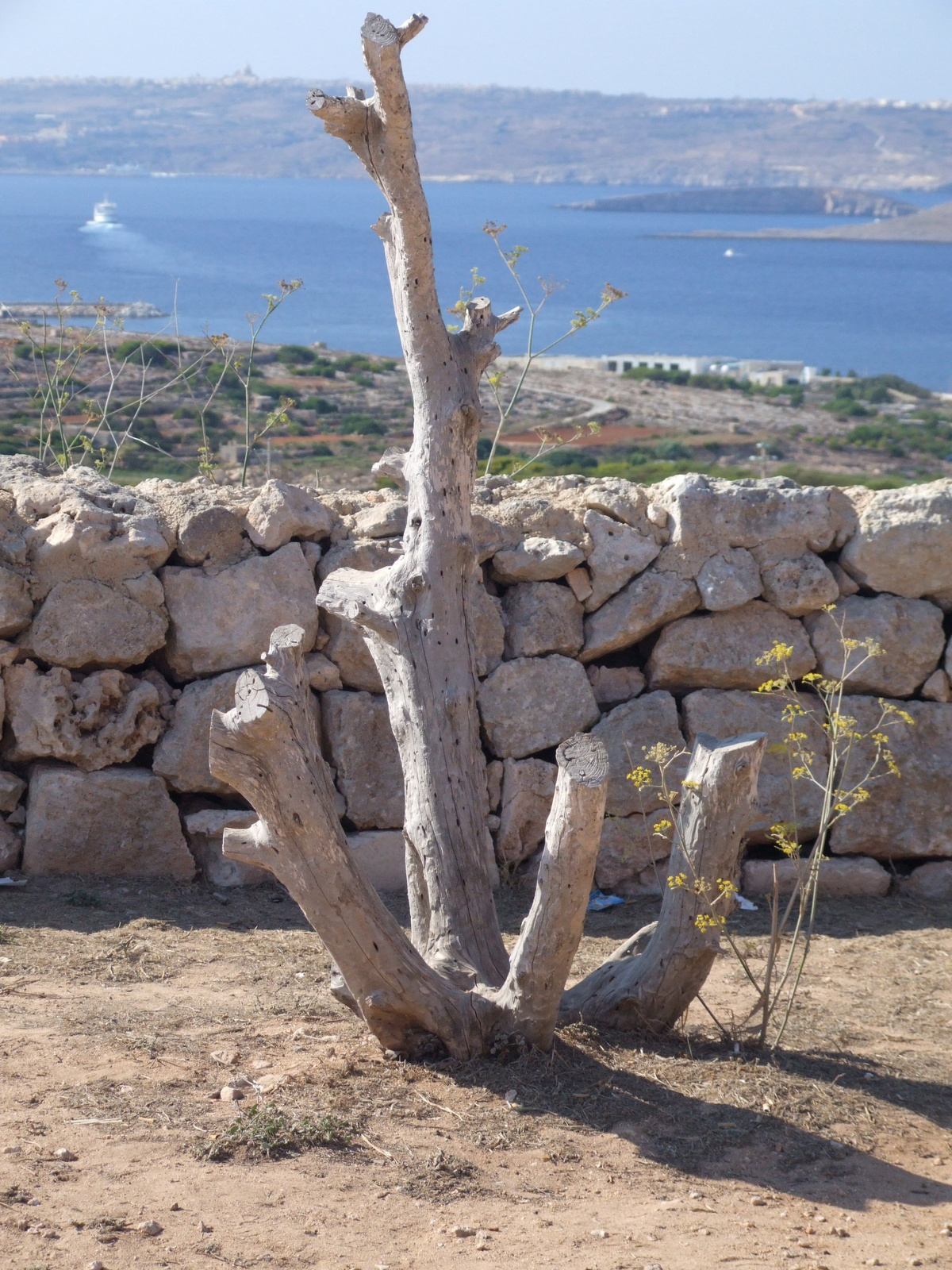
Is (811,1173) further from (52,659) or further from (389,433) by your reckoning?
(389,433)

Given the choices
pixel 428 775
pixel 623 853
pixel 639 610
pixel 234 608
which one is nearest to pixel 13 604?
pixel 234 608

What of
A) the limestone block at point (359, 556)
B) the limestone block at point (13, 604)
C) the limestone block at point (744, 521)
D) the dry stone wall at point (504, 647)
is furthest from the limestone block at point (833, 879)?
the limestone block at point (13, 604)

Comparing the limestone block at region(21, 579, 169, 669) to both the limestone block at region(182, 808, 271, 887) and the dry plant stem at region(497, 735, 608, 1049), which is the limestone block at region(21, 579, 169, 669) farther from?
the dry plant stem at region(497, 735, 608, 1049)

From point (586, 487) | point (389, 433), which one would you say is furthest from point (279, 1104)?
point (389, 433)

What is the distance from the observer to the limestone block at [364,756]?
638cm

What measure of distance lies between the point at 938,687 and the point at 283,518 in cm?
361

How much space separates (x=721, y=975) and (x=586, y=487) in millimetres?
2863

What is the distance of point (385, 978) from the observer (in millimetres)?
4062

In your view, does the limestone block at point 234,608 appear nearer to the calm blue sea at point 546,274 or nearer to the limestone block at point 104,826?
the limestone block at point 104,826

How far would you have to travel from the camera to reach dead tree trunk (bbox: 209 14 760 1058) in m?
3.90

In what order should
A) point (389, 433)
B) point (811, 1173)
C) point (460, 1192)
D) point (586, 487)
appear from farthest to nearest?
point (389, 433)
point (586, 487)
point (811, 1173)
point (460, 1192)

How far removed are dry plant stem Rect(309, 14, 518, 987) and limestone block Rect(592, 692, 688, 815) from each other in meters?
1.91

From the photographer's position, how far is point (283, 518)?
637cm

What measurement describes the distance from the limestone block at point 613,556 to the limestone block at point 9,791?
3.08 m
